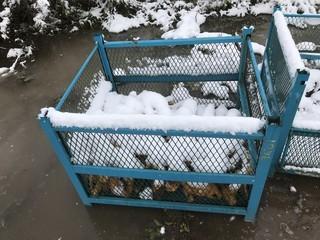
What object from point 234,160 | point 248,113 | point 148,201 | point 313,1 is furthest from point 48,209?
point 313,1

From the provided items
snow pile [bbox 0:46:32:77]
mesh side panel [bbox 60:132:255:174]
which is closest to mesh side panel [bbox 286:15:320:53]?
mesh side panel [bbox 60:132:255:174]

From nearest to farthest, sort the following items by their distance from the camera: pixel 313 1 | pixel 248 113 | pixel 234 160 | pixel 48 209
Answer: pixel 234 160
pixel 248 113
pixel 48 209
pixel 313 1

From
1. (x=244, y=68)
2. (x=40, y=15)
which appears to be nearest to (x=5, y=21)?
(x=40, y=15)

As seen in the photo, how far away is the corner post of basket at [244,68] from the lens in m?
2.97

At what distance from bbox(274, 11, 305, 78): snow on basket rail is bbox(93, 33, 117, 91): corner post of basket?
1710mm

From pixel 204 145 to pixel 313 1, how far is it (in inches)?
180

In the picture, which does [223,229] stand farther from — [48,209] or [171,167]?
[48,209]

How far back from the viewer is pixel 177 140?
8.13ft

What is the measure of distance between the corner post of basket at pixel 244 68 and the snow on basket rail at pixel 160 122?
3.37 ft

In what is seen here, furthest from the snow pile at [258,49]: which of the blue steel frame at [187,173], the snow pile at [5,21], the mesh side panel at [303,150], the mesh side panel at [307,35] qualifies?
the snow pile at [5,21]

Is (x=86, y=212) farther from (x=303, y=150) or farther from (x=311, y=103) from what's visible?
(x=311, y=103)

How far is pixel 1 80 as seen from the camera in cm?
500

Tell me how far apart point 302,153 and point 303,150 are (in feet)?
0.14

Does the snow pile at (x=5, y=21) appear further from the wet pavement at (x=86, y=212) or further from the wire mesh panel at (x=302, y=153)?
the wire mesh panel at (x=302, y=153)
